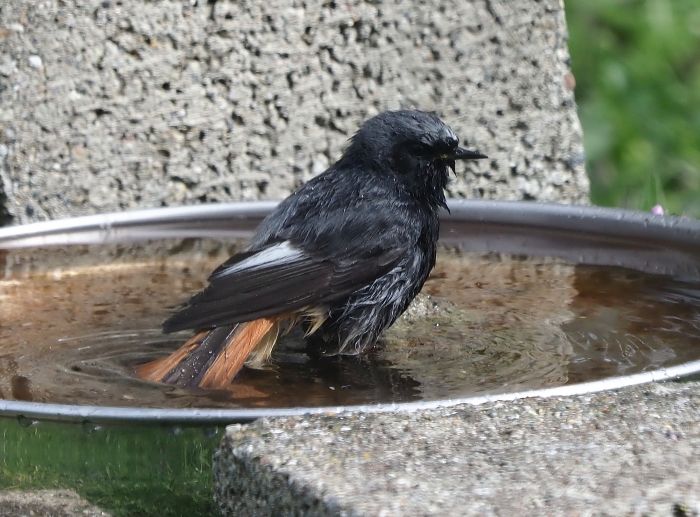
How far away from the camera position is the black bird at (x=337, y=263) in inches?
126

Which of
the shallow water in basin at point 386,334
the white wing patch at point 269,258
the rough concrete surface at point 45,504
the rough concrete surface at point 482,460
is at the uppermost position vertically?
the white wing patch at point 269,258

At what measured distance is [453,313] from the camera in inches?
149

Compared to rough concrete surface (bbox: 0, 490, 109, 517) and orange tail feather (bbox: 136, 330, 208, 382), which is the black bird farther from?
rough concrete surface (bbox: 0, 490, 109, 517)

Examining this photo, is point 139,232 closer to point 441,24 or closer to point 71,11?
point 71,11

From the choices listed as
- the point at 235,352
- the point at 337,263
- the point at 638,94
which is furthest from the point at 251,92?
the point at 638,94

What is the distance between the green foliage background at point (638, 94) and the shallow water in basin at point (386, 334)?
2088 mm

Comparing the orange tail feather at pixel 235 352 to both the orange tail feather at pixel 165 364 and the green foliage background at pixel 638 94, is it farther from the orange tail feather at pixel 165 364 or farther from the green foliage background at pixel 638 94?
the green foliage background at pixel 638 94

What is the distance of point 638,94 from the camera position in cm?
699

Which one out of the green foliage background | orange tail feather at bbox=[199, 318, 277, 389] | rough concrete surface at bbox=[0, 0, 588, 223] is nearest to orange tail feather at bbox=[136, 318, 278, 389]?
A: orange tail feather at bbox=[199, 318, 277, 389]

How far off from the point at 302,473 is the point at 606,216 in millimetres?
2073

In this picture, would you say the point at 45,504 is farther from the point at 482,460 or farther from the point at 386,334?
the point at 386,334

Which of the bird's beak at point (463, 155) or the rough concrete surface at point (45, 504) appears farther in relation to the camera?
the bird's beak at point (463, 155)

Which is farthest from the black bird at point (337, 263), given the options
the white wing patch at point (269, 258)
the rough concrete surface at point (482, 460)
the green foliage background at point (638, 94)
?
the green foliage background at point (638, 94)

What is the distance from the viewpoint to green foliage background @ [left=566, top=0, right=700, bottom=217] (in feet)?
21.5
